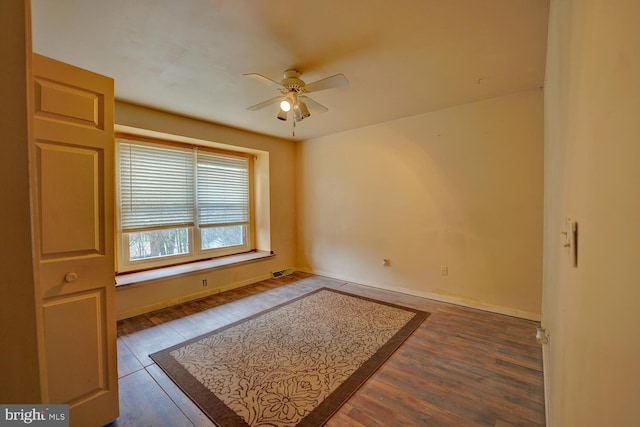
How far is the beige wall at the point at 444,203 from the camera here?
2867 millimetres

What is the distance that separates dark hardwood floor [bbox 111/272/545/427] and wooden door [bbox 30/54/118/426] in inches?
14.8

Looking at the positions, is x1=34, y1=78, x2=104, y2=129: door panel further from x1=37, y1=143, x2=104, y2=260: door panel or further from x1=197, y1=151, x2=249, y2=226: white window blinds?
x1=197, y1=151, x2=249, y2=226: white window blinds

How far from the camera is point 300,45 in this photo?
1964 mm

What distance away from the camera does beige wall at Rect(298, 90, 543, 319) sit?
9.41 feet

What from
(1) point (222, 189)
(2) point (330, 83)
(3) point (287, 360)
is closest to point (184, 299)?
(1) point (222, 189)

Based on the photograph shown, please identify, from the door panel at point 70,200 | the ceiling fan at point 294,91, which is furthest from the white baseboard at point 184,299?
the ceiling fan at point 294,91

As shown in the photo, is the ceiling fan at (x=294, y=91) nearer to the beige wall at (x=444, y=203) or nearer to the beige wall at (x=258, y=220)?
the beige wall at (x=258, y=220)

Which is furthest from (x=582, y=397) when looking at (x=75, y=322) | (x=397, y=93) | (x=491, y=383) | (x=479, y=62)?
(x=397, y=93)

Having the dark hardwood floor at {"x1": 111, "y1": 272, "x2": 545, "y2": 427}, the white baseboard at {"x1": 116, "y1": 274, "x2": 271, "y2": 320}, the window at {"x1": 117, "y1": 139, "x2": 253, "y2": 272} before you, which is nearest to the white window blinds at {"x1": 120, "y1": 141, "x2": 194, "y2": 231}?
the window at {"x1": 117, "y1": 139, "x2": 253, "y2": 272}

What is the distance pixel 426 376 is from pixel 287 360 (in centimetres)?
111

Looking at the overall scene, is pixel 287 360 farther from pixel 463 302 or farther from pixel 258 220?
pixel 258 220

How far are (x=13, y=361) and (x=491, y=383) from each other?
8.13 feet

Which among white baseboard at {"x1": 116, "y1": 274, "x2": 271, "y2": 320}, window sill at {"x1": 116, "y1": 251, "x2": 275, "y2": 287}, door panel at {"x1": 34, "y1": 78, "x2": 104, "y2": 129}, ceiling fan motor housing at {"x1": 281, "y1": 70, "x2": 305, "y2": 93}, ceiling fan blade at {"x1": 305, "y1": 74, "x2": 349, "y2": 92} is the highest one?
ceiling fan motor housing at {"x1": 281, "y1": 70, "x2": 305, "y2": 93}

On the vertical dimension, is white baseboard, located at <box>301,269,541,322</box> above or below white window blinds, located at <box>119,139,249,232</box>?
below
